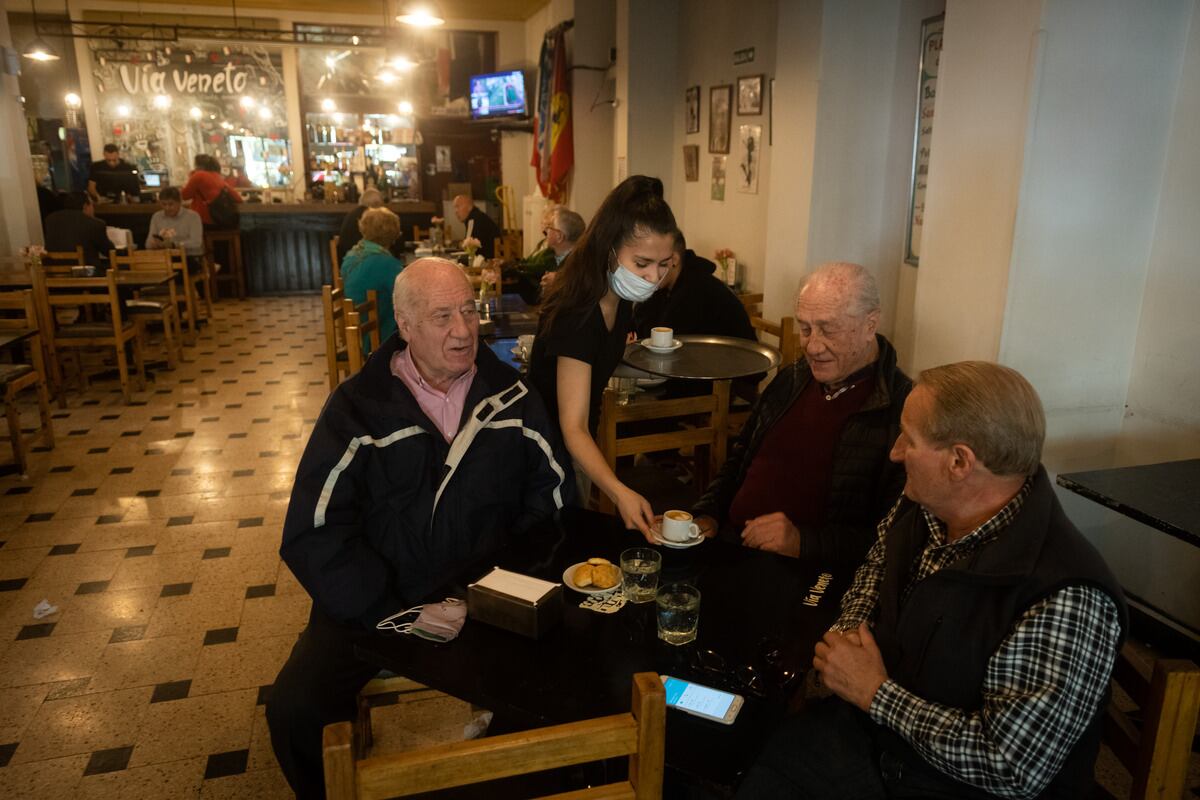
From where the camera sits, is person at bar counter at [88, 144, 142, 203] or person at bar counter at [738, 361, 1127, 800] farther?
person at bar counter at [88, 144, 142, 203]

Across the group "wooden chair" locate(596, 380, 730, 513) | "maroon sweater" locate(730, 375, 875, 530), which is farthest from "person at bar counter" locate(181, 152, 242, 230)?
"maroon sweater" locate(730, 375, 875, 530)

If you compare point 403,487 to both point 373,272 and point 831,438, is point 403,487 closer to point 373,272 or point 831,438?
point 831,438

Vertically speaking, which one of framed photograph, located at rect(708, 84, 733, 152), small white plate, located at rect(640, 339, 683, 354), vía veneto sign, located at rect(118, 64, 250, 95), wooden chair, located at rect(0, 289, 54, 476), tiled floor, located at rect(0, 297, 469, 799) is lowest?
tiled floor, located at rect(0, 297, 469, 799)

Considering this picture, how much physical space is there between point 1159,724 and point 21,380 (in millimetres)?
5280

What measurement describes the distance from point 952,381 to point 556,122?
7612 millimetres

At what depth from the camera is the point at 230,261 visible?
35.0ft

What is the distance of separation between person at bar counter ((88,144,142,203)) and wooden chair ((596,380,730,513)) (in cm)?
1082

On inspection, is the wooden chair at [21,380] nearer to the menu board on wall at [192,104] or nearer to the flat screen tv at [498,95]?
the flat screen tv at [498,95]

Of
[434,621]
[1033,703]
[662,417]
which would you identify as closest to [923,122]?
[662,417]

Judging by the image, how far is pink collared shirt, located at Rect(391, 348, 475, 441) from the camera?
7.02ft

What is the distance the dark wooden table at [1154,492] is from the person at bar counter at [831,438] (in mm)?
560

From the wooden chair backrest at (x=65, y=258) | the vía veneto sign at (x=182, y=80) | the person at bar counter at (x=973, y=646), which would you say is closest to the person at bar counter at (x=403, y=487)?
the person at bar counter at (x=973, y=646)

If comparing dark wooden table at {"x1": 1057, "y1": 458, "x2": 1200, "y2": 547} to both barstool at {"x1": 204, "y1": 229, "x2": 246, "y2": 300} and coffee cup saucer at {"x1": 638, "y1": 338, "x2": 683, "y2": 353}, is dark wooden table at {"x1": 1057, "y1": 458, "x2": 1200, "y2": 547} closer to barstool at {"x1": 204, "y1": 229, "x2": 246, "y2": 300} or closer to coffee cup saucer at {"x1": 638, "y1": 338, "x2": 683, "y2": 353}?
coffee cup saucer at {"x1": 638, "y1": 338, "x2": 683, "y2": 353}

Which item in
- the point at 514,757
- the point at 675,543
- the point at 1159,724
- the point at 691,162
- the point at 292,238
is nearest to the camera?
the point at 514,757
